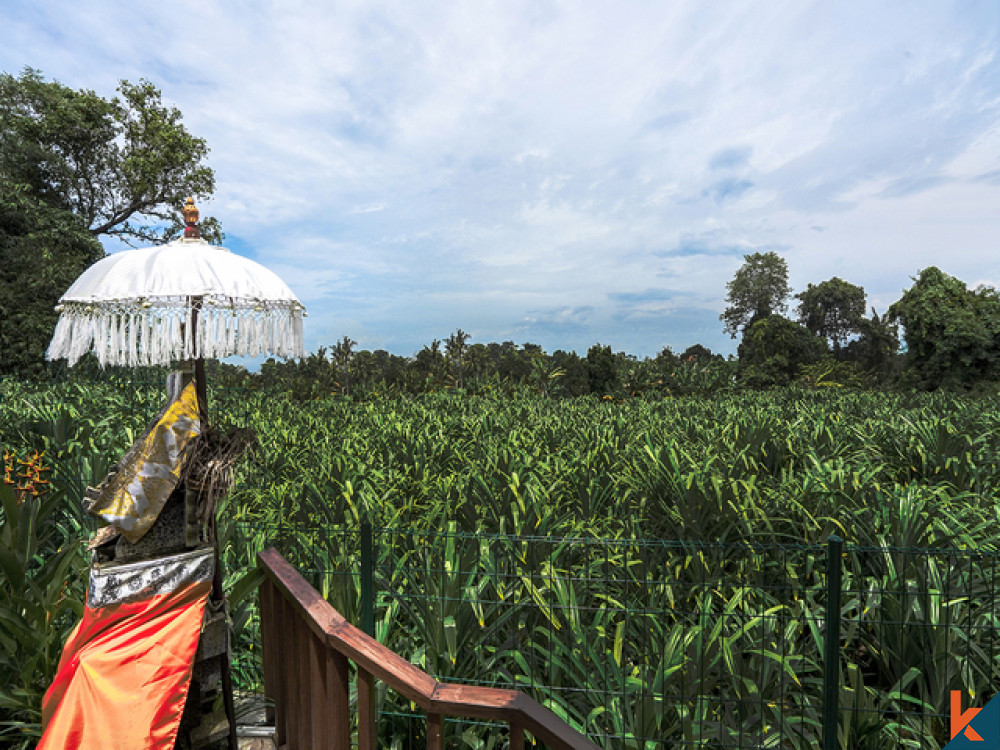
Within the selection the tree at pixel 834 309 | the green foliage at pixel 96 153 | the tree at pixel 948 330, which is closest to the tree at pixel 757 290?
the tree at pixel 834 309

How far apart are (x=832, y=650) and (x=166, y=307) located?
329 centimetres

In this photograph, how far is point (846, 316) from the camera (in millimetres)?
37531

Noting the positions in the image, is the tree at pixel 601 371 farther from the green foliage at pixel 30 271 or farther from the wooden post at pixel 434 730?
the wooden post at pixel 434 730

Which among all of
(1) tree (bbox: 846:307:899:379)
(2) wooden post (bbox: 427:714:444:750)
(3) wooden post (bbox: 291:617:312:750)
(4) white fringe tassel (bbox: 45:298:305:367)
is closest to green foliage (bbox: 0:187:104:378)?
(4) white fringe tassel (bbox: 45:298:305:367)

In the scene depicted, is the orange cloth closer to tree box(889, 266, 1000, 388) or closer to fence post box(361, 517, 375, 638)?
fence post box(361, 517, 375, 638)

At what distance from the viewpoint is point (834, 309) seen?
38125 mm

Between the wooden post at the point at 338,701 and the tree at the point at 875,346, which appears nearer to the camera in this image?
the wooden post at the point at 338,701

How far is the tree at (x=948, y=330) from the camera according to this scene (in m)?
18.0

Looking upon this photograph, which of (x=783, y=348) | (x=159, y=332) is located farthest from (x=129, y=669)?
(x=783, y=348)

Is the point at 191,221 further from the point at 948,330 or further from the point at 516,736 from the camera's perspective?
the point at 948,330

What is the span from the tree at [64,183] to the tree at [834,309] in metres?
39.0

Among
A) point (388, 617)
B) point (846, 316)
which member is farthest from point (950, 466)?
point (846, 316)

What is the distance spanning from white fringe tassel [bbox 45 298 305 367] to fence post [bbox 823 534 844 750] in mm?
2751

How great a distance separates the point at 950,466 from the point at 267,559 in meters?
6.30
